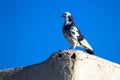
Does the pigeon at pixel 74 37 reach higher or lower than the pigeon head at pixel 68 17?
lower

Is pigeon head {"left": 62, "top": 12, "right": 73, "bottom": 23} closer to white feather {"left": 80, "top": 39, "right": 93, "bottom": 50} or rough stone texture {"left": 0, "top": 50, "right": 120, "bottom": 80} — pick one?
white feather {"left": 80, "top": 39, "right": 93, "bottom": 50}

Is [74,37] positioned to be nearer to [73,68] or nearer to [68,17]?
[68,17]

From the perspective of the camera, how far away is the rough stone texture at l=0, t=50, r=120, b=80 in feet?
17.6

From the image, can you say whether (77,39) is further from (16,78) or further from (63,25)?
(16,78)

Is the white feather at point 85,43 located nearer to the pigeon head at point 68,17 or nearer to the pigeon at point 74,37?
the pigeon at point 74,37

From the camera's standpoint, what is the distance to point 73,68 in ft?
17.5

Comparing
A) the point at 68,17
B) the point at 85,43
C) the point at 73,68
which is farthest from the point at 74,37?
the point at 73,68

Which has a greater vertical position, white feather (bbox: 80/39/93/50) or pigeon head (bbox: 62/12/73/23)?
pigeon head (bbox: 62/12/73/23)

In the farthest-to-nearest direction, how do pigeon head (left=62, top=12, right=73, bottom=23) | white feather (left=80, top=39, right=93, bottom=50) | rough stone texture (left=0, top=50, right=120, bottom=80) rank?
pigeon head (left=62, top=12, right=73, bottom=23), white feather (left=80, top=39, right=93, bottom=50), rough stone texture (left=0, top=50, right=120, bottom=80)

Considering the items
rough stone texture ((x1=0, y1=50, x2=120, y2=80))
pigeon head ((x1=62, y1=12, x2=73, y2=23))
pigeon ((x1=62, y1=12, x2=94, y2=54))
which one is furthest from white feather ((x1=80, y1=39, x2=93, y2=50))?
rough stone texture ((x1=0, y1=50, x2=120, y2=80))

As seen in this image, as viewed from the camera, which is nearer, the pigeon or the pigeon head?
the pigeon

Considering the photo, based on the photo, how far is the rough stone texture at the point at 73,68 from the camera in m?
5.38

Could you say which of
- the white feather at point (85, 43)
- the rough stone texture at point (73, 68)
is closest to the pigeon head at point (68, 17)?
the white feather at point (85, 43)

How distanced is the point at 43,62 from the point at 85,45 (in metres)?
1.74
